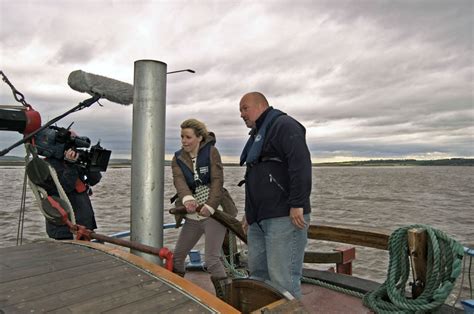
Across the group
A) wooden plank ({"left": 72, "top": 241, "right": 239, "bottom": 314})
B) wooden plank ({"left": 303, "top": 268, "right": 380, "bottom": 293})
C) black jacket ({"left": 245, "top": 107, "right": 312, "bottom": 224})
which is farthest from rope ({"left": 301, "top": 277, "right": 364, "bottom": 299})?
wooden plank ({"left": 72, "top": 241, "right": 239, "bottom": 314})

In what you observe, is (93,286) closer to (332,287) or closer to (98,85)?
(98,85)

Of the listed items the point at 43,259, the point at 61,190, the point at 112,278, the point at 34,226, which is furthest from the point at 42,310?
the point at 34,226

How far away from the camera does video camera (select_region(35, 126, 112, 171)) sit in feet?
14.9

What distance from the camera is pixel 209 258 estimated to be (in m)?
3.69

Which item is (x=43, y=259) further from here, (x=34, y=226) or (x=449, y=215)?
(x=449, y=215)

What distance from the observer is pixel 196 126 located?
12.9ft

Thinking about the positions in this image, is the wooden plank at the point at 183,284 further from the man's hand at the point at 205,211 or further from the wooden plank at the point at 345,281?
the wooden plank at the point at 345,281

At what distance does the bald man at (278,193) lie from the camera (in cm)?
287

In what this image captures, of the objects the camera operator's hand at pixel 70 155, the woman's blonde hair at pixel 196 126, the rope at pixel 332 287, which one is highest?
the woman's blonde hair at pixel 196 126

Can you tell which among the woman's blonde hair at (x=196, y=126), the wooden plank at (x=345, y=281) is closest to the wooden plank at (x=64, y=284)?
the woman's blonde hair at (x=196, y=126)

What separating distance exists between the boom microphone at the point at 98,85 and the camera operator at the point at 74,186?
779 millimetres

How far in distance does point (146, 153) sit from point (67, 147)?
5.13ft

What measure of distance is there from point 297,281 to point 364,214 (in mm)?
16828

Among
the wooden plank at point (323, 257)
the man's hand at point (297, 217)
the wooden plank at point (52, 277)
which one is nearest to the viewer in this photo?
the wooden plank at point (52, 277)
